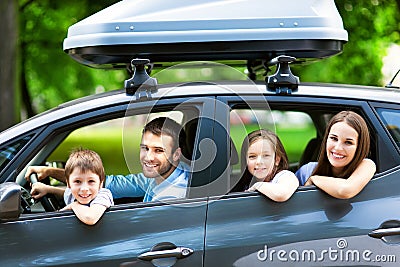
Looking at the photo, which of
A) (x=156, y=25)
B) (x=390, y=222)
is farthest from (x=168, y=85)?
(x=390, y=222)

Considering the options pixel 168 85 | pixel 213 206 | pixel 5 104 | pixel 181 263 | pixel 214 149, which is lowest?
pixel 181 263

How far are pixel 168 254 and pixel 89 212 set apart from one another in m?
0.44

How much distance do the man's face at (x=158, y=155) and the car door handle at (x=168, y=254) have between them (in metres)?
0.48

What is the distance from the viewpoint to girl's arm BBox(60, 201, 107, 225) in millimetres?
3777

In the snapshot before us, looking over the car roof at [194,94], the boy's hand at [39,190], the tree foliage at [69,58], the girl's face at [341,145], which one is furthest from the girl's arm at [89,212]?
the tree foliage at [69,58]

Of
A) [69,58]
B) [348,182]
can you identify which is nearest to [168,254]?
[348,182]

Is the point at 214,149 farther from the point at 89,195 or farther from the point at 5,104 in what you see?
the point at 5,104

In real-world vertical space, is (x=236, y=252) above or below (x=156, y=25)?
below

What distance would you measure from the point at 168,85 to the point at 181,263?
98cm

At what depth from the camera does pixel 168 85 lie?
13.6 feet

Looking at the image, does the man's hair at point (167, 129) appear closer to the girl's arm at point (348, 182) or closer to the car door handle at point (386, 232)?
the girl's arm at point (348, 182)

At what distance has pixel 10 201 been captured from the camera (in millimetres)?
3660

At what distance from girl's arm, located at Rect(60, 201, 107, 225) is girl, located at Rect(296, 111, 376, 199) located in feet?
3.43

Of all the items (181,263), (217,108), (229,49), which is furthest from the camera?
(229,49)
